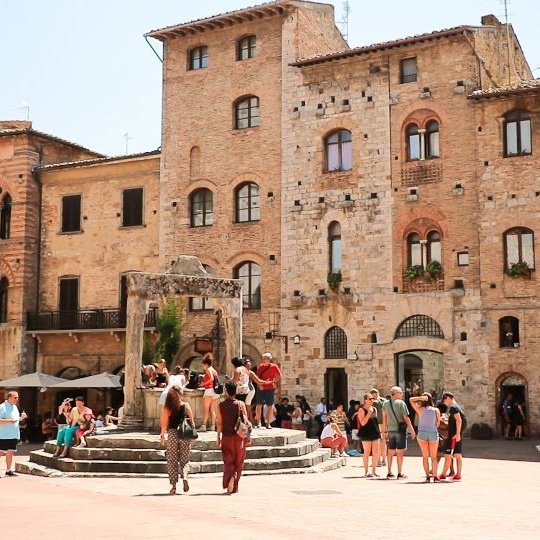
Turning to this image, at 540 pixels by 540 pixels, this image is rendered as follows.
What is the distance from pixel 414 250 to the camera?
27.9 meters

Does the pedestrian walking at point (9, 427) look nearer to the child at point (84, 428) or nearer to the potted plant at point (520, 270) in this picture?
the child at point (84, 428)

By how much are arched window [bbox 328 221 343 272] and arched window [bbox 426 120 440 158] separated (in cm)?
382

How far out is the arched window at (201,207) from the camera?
31.5 meters

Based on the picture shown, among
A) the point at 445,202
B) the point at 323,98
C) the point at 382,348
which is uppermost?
the point at 323,98

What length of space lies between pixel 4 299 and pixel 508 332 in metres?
19.3

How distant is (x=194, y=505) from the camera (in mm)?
11461

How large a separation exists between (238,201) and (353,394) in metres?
8.12

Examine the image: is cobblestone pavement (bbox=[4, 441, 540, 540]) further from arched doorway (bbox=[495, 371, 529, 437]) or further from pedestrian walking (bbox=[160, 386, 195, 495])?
arched doorway (bbox=[495, 371, 529, 437])

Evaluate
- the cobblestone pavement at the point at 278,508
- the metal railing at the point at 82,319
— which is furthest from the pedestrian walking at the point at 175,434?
the metal railing at the point at 82,319

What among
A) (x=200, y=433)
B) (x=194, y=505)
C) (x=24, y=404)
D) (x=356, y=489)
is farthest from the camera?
(x=24, y=404)

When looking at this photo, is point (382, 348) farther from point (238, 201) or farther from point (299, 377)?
point (238, 201)

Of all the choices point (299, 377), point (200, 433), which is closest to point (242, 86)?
point (299, 377)

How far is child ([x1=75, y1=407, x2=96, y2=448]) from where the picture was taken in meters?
16.6

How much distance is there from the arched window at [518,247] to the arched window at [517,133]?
2.43 m
